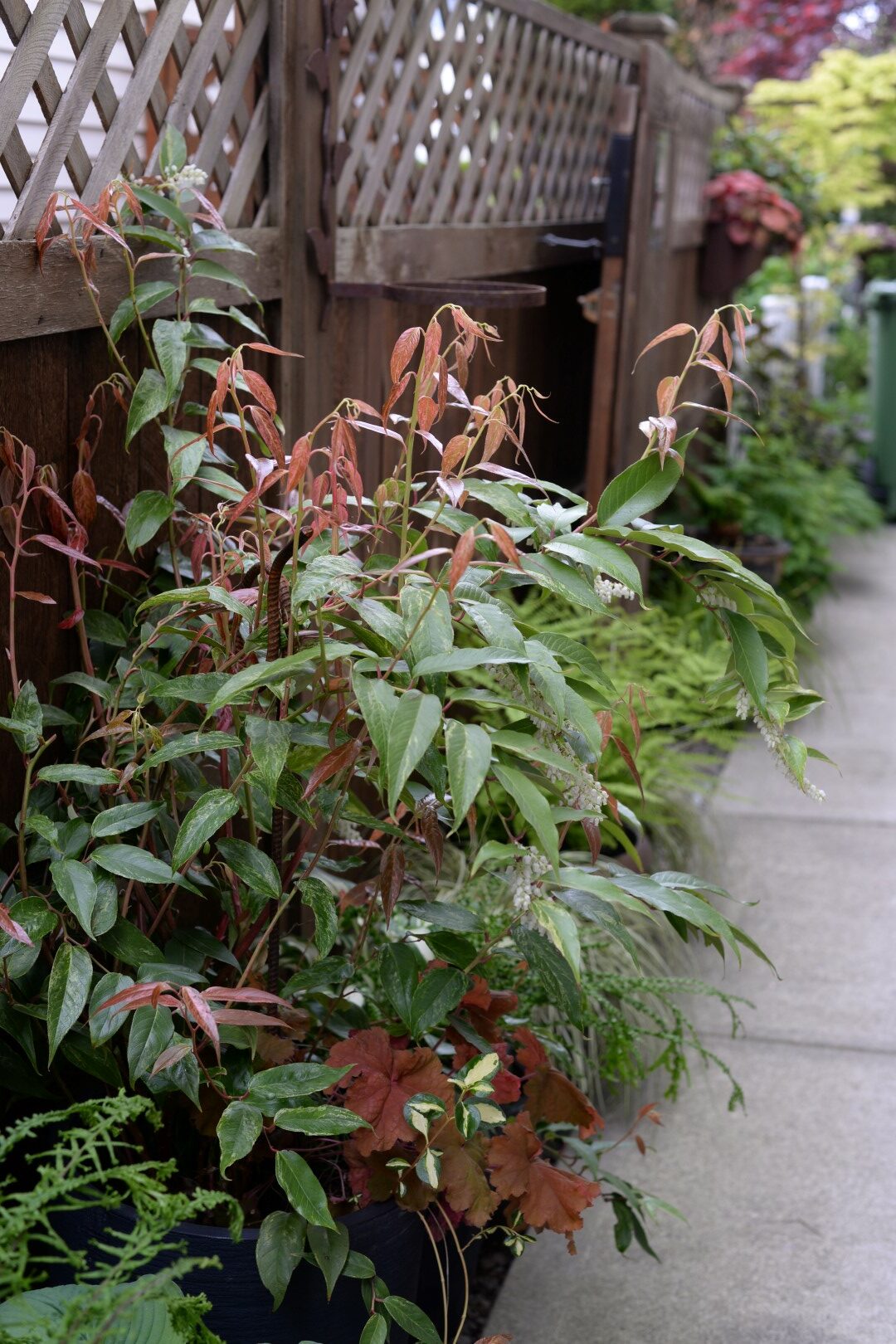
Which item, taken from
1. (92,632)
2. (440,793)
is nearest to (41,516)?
(92,632)

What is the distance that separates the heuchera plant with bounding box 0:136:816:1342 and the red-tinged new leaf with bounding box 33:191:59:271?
54 millimetres

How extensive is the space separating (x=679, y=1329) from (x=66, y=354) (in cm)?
177

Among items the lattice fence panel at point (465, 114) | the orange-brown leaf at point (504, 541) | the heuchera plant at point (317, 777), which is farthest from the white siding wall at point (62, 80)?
the orange-brown leaf at point (504, 541)

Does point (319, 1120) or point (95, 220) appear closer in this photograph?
point (319, 1120)

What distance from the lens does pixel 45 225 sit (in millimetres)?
1745

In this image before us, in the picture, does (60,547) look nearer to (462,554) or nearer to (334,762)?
(334,762)

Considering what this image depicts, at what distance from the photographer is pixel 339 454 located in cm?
153

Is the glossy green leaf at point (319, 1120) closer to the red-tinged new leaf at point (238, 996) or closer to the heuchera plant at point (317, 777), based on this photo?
the heuchera plant at point (317, 777)

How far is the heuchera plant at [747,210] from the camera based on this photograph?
6363mm

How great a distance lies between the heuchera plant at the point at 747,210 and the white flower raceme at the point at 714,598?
5122 mm

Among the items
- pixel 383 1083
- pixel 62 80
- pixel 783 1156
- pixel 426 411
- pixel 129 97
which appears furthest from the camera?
pixel 62 80

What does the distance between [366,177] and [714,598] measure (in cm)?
166

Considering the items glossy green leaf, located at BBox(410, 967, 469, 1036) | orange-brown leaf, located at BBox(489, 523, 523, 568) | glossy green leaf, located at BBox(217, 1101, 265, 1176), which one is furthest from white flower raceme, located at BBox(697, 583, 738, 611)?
glossy green leaf, located at BBox(217, 1101, 265, 1176)

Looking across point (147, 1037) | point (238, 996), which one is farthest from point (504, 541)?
point (147, 1037)
